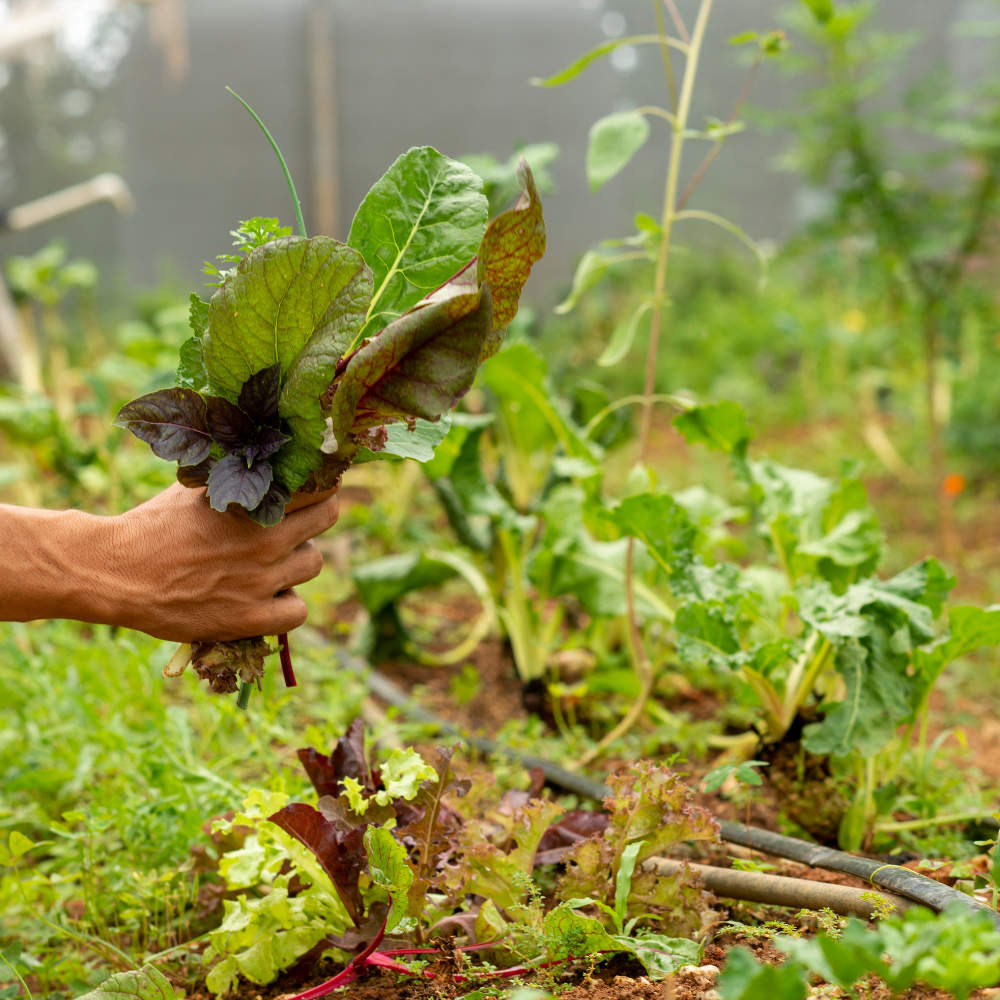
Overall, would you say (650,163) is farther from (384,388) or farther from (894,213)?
(384,388)

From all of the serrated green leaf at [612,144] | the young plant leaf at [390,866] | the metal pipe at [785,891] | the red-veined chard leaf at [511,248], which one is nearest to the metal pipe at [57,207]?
the serrated green leaf at [612,144]

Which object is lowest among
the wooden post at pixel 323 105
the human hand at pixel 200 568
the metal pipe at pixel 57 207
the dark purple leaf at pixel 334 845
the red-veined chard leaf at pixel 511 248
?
the dark purple leaf at pixel 334 845

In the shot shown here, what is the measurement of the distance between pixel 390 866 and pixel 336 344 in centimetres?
58

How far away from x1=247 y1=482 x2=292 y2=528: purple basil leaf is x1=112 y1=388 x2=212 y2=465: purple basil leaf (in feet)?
0.25

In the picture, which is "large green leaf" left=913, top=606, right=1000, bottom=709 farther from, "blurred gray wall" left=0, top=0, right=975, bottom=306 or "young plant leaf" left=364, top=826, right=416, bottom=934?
"blurred gray wall" left=0, top=0, right=975, bottom=306

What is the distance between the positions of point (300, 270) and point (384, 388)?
144 millimetres

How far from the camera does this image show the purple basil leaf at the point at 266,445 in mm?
889

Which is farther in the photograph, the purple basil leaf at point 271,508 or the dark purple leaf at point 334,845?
the dark purple leaf at point 334,845

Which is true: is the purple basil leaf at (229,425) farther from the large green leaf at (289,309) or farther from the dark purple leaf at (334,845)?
the dark purple leaf at (334,845)

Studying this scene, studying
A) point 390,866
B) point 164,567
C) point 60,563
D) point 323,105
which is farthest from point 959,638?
point 323,105

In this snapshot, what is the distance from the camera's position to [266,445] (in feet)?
2.94

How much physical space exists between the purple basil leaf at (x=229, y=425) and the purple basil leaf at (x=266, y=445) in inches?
0.5

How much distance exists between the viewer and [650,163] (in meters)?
6.49

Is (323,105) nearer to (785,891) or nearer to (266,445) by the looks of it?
(266,445)
